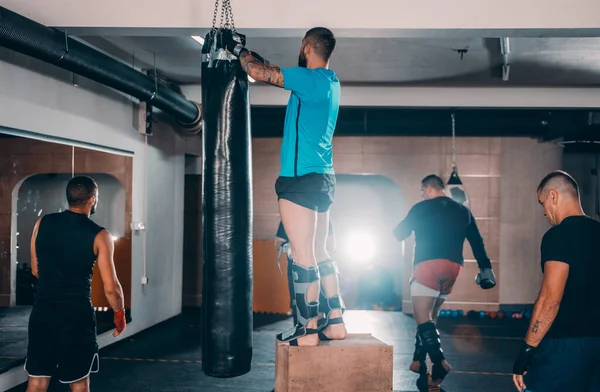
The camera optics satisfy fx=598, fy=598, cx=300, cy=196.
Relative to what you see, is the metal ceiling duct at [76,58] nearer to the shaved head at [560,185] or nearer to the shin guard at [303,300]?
the shin guard at [303,300]

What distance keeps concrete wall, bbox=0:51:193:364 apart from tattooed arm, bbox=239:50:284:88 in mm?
2436

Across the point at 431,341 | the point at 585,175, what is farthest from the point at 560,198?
the point at 585,175

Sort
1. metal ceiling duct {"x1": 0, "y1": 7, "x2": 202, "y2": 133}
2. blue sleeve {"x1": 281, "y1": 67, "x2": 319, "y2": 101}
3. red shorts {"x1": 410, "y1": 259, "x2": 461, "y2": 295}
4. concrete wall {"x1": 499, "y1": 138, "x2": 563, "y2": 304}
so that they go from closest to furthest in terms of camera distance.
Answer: blue sleeve {"x1": 281, "y1": 67, "x2": 319, "y2": 101} → metal ceiling duct {"x1": 0, "y1": 7, "x2": 202, "y2": 133} → red shorts {"x1": 410, "y1": 259, "x2": 461, "y2": 295} → concrete wall {"x1": 499, "y1": 138, "x2": 563, "y2": 304}

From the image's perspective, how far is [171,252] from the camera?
812 centimetres

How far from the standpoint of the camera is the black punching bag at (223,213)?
9.61ft

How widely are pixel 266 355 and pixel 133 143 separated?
278 centimetres

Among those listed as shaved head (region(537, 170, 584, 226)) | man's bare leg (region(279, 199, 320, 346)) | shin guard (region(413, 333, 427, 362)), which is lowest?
shin guard (region(413, 333, 427, 362))

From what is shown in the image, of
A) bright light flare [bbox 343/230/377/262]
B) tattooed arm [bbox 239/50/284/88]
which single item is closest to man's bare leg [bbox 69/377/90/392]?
tattooed arm [bbox 239/50/284/88]

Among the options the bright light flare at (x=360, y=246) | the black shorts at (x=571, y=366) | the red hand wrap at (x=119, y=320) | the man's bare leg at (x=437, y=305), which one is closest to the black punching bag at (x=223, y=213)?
the red hand wrap at (x=119, y=320)

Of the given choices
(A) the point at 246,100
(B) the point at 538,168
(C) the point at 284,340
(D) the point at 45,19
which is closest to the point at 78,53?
(D) the point at 45,19

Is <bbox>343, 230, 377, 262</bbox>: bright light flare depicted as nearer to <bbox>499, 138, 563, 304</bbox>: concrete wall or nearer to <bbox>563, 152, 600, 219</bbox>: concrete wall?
<bbox>499, 138, 563, 304</bbox>: concrete wall

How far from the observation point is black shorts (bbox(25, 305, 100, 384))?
3.30 m

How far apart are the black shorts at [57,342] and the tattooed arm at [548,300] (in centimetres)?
237

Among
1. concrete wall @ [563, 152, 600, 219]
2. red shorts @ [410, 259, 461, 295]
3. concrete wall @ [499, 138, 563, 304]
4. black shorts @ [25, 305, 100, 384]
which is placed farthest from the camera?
concrete wall @ [563, 152, 600, 219]
